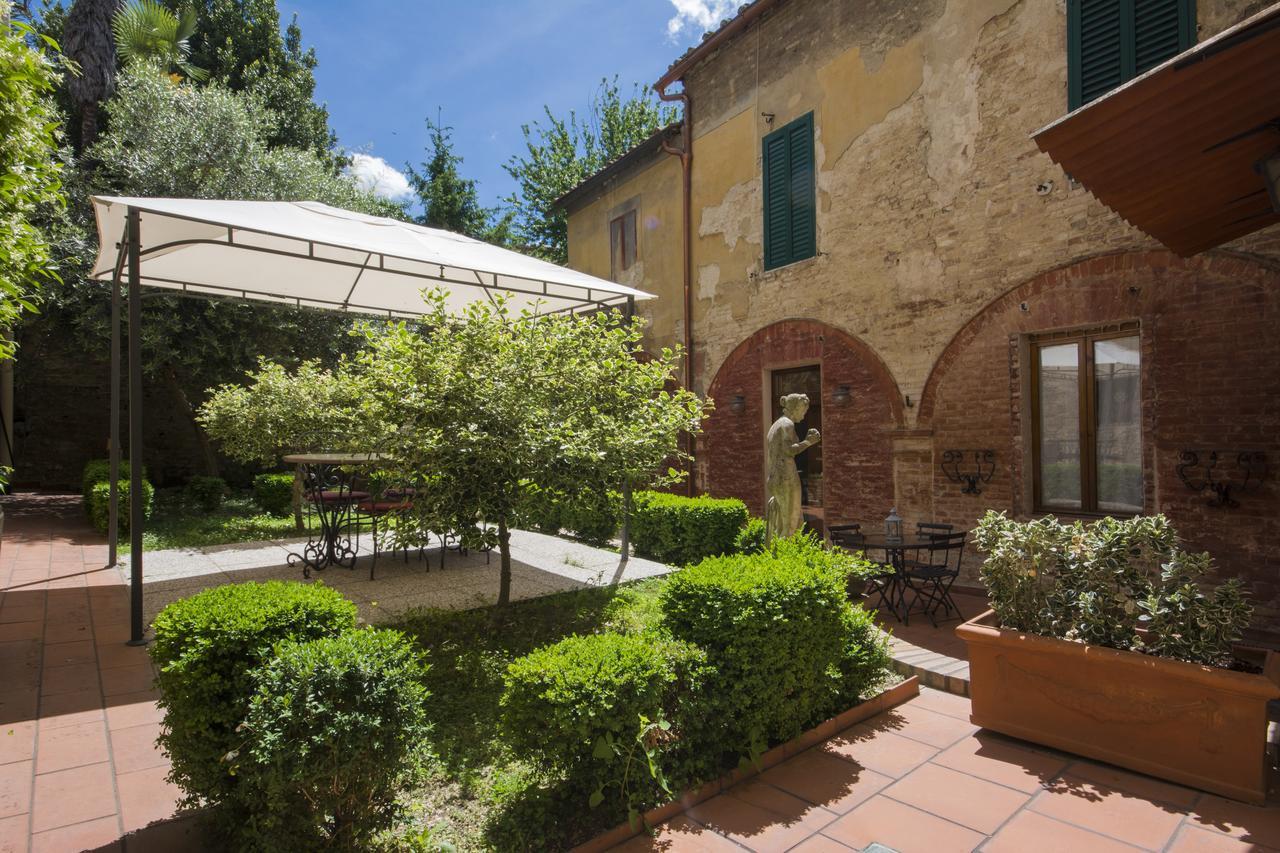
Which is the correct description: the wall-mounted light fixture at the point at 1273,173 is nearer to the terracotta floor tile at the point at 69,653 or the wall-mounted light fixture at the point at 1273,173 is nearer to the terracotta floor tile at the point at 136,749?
the terracotta floor tile at the point at 136,749

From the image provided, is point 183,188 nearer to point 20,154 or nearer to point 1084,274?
point 20,154

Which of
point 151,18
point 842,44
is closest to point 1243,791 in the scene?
point 842,44

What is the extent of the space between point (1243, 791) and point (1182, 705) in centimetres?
37

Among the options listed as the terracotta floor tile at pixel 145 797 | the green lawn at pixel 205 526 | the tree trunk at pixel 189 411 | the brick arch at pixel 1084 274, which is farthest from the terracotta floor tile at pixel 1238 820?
the tree trunk at pixel 189 411

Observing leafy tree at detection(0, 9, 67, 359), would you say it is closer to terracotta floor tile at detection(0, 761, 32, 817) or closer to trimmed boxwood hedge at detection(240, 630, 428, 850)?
terracotta floor tile at detection(0, 761, 32, 817)

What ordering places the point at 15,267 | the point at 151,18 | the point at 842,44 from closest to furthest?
1. the point at 15,267
2. the point at 842,44
3. the point at 151,18

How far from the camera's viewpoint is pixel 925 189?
7.16 m

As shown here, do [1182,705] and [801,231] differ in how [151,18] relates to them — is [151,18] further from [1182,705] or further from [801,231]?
[1182,705]

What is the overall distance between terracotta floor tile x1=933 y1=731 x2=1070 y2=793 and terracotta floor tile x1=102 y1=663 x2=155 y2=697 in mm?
4475

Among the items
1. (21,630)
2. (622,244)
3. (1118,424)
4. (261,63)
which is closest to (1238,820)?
(1118,424)

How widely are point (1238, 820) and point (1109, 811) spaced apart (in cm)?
47

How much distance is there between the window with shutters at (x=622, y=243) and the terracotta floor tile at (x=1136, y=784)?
10.3m

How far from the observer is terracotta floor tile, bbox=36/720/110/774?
10.1 ft

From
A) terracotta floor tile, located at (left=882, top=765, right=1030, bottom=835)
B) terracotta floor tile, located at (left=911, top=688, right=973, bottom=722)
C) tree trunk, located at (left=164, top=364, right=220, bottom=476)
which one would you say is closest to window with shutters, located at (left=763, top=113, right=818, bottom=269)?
terracotta floor tile, located at (left=911, top=688, right=973, bottom=722)
